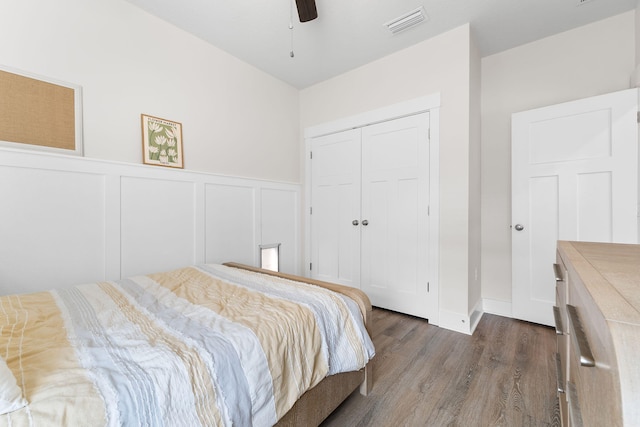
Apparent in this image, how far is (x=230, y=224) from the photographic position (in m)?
2.66

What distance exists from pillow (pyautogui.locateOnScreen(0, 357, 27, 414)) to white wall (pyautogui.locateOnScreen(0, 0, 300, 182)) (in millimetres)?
1797

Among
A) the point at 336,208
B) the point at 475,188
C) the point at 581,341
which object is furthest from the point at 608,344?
the point at 336,208

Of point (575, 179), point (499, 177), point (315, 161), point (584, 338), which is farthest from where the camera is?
point (315, 161)

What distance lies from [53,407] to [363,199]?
265cm

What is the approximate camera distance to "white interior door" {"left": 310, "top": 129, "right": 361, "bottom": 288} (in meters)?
3.00

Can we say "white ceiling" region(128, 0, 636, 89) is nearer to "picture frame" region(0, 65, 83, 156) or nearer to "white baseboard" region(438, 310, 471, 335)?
"picture frame" region(0, 65, 83, 156)

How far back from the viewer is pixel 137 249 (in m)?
2.04

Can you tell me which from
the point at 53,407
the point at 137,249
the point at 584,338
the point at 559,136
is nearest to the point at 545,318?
the point at 559,136

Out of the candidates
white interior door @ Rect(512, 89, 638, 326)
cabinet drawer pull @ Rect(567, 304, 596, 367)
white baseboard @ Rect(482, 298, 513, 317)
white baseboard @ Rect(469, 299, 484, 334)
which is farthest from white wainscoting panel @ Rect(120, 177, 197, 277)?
white interior door @ Rect(512, 89, 638, 326)

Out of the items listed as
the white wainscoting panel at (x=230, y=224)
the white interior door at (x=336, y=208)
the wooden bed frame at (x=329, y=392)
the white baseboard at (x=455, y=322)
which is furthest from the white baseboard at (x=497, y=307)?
the white wainscoting panel at (x=230, y=224)

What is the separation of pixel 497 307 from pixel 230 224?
2.85 m

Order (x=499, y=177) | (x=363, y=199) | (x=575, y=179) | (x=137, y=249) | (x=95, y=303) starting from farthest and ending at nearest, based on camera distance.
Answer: (x=363, y=199)
(x=499, y=177)
(x=575, y=179)
(x=137, y=249)
(x=95, y=303)

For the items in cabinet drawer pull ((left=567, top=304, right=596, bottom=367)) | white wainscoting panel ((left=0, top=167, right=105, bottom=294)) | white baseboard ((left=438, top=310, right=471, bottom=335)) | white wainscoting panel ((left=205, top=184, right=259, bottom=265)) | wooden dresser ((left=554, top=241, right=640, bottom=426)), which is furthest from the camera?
white wainscoting panel ((left=205, top=184, right=259, bottom=265))

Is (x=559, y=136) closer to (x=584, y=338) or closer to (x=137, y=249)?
(x=584, y=338)
